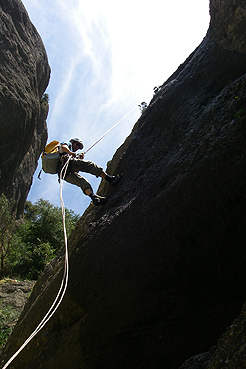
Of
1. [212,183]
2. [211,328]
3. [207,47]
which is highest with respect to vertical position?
[207,47]

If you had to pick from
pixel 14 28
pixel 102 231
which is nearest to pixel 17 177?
pixel 14 28

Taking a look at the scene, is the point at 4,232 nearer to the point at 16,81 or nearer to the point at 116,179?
the point at 16,81

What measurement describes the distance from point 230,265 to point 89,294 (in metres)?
2.22

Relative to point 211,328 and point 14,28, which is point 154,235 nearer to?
point 211,328

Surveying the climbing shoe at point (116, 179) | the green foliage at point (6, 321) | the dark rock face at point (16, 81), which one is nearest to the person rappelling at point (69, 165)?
the climbing shoe at point (116, 179)

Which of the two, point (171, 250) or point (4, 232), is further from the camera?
point (4, 232)

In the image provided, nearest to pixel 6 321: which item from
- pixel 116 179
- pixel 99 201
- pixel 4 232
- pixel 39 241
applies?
pixel 4 232

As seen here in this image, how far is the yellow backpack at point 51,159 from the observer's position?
584cm

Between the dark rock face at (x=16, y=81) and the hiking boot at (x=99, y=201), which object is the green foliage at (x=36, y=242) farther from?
the hiking boot at (x=99, y=201)

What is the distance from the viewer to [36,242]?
18344 mm

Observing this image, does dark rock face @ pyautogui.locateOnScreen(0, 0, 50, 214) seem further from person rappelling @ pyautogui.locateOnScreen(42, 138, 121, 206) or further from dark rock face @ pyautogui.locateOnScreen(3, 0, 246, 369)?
dark rock face @ pyautogui.locateOnScreen(3, 0, 246, 369)

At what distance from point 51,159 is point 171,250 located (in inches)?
135

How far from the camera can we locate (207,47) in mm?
4965

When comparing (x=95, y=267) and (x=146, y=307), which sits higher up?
(x=95, y=267)
